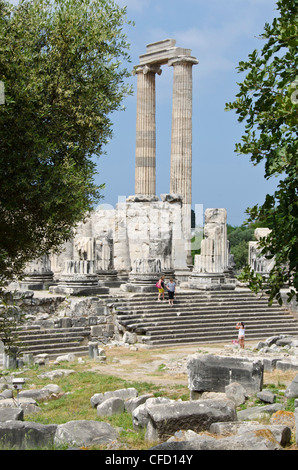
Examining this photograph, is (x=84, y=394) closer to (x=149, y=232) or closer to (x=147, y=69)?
(x=149, y=232)

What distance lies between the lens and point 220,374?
11.1 metres

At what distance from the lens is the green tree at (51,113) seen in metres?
9.17

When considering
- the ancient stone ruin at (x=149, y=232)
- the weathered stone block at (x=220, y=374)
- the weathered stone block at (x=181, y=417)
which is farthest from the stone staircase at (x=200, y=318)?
the weathered stone block at (x=181, y=417)

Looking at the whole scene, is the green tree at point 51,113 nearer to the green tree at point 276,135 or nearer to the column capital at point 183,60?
the green tree at point 276,135

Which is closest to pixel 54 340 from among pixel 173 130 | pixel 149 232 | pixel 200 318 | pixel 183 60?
pixel 200 318

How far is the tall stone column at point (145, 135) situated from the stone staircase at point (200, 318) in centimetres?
990

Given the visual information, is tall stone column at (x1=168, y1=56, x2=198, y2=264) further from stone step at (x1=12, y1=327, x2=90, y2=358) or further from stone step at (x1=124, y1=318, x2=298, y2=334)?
stone step at (x1=12, y1=327, x2=90, y2=358)

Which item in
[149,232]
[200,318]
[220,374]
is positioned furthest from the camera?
[149,232]

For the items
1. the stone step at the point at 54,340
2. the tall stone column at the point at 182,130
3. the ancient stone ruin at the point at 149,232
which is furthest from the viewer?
the tall stone column at the point at 182,130

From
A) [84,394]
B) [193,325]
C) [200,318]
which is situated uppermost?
[200,318]

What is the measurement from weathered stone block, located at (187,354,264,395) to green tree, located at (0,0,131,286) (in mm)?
3023

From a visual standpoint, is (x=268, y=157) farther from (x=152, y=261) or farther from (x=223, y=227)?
(x=223, y=227)

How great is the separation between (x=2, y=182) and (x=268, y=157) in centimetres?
350

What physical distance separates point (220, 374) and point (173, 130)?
22.3m
